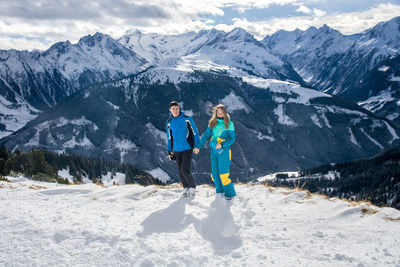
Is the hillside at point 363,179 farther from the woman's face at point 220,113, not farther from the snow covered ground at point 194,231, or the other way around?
the snow covered ground at point 194,231

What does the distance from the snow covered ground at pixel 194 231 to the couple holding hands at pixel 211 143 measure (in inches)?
40.1

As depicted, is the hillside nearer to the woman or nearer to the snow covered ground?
the woman

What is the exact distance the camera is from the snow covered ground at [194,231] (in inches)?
208

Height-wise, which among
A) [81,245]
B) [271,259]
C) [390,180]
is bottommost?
[390,180]

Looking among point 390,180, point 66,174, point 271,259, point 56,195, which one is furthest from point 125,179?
point 390,180

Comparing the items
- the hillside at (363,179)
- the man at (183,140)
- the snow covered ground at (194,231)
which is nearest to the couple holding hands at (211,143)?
the man at (183,140)

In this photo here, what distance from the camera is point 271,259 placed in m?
5.45

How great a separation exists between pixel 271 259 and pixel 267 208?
3.07 m

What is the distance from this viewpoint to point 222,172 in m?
9.84

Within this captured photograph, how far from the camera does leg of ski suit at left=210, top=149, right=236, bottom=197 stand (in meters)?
9.65

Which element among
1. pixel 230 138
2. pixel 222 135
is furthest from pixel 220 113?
pixel 230 138

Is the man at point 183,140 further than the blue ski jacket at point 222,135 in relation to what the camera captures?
Yes

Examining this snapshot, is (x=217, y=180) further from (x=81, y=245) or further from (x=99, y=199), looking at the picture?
(x=81, y=245)

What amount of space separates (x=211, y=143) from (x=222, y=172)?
117 cm
